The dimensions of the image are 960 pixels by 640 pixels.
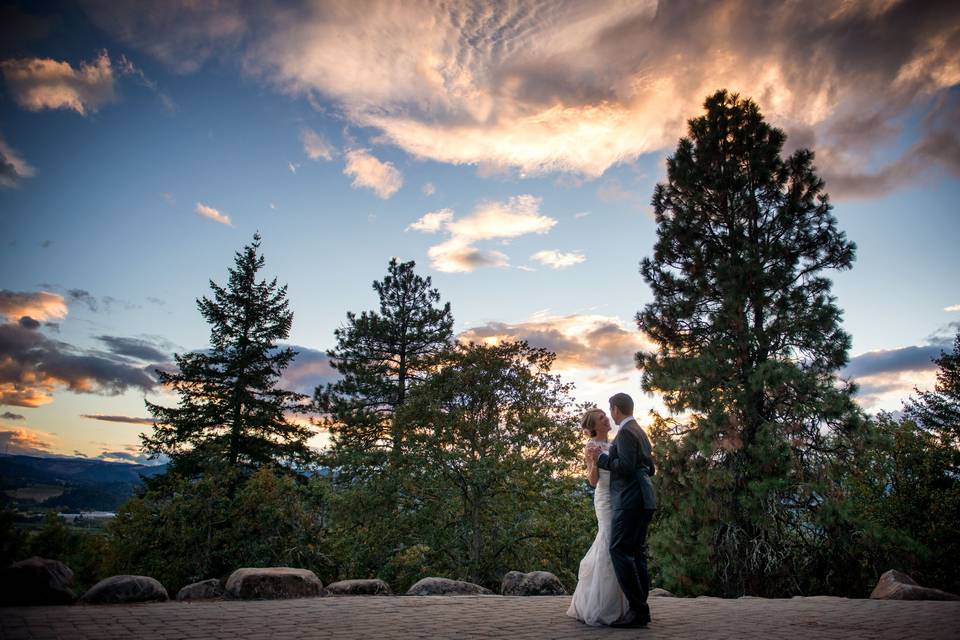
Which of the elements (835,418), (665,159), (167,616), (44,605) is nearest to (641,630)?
(167,616)

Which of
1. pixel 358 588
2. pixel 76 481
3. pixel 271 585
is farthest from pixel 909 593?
pixel 76 481

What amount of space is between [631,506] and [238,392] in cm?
2954

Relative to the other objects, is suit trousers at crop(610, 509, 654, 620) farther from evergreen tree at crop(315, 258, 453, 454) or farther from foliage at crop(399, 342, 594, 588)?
evergreen tree at crop(315, 258, 453, 454)

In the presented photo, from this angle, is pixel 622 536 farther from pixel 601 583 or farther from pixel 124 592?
pixel 124 592

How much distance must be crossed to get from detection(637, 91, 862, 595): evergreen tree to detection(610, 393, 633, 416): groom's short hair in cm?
1026

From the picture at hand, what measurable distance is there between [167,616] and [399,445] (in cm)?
1112

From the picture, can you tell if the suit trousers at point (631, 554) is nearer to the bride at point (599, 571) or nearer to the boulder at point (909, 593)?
the bride at point (599, 571)

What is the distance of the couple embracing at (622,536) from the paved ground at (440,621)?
241 mm

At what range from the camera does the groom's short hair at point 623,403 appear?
19.7 ft

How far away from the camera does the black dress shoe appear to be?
5672mm

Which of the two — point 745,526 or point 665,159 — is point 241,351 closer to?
point 665,159

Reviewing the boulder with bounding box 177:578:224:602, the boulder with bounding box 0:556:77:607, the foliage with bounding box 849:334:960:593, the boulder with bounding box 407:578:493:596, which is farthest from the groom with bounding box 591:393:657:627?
the foliage with bounding box 849:334:960:593

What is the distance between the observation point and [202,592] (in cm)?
803

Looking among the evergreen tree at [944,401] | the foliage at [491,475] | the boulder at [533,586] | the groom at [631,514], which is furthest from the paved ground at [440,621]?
the evergreen tree at [944,401]
